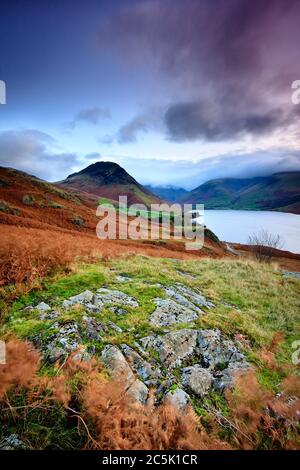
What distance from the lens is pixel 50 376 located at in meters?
3.52

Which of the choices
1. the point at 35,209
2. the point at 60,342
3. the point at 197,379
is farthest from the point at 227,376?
the point at 35,209

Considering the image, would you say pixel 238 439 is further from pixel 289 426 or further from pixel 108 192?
pixel 108 192

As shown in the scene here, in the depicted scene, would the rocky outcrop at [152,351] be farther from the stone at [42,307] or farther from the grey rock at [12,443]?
the grey rock at [12,443]

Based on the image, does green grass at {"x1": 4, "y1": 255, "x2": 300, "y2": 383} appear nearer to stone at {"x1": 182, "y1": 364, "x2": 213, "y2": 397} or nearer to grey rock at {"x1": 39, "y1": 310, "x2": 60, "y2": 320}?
grey rock at {"x1": 39, "y1": 310, "x2": 60, "y2": 320}

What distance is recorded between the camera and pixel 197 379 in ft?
13.8

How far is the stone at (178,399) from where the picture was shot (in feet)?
11.7

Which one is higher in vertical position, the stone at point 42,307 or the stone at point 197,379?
the stone at point 42,307

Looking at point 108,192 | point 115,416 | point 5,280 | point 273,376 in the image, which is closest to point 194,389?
point 115,416

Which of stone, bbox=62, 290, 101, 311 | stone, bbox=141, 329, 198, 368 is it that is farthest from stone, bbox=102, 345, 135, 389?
stone, bbox=62, 290, 101, 311

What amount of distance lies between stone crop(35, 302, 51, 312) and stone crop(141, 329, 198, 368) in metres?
2.21

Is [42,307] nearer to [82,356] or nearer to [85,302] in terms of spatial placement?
[85,302]

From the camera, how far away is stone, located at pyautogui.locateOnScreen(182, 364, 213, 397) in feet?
13.1

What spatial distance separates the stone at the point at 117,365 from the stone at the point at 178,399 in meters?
0.59

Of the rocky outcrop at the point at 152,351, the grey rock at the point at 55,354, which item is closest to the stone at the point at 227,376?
the rocky outcrop at the point at 152,351
